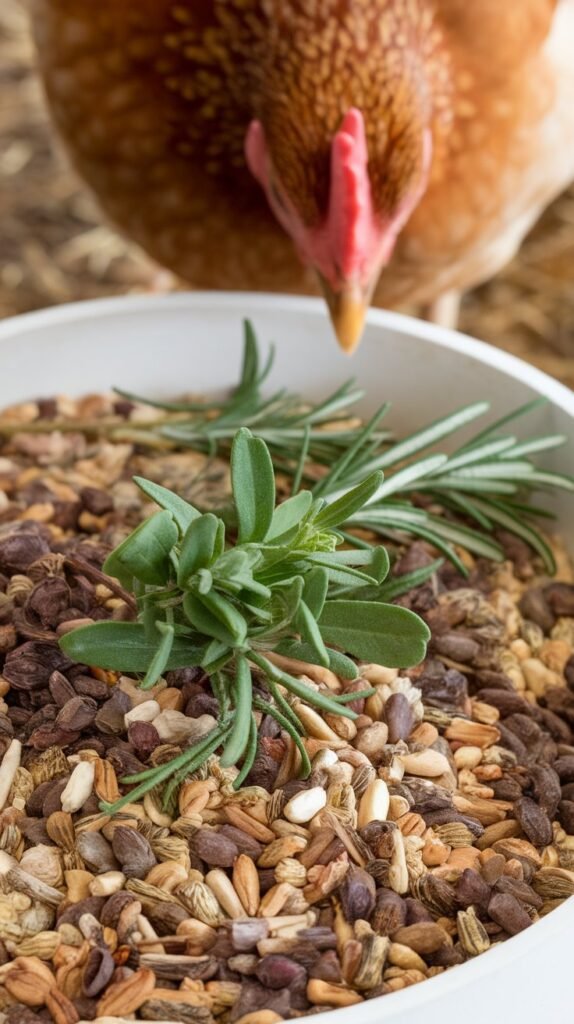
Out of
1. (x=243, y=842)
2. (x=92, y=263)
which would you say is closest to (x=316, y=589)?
(x=243, y=842)

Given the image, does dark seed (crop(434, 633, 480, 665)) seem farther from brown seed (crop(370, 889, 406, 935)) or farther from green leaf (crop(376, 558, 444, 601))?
brown seed (crop(370, 889, 406, 935))

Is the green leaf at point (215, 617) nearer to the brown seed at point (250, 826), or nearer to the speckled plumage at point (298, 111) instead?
the brown seed at point (250, 826)

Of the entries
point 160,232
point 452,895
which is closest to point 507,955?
point 452,895

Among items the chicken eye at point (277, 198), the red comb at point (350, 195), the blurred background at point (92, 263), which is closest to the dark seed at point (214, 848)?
the red comb at point (350, 195)

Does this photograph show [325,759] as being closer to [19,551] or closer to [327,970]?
[327,970]

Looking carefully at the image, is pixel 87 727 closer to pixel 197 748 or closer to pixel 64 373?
pixel 197 748
